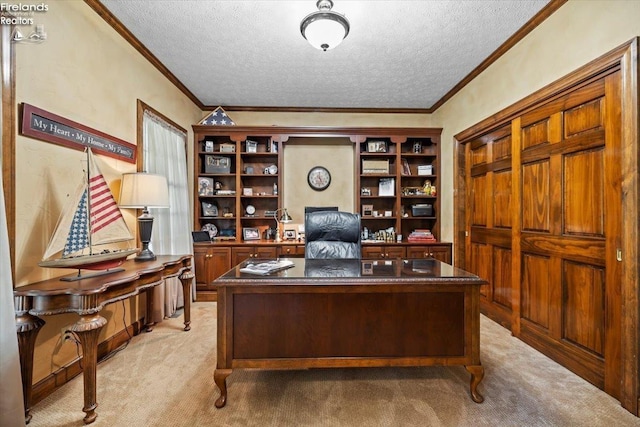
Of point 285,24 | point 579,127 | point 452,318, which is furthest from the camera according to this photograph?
point 285,24

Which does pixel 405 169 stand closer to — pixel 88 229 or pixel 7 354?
pixel 88 229

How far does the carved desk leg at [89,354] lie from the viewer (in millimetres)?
1587

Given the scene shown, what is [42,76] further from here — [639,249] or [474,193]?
[474,193]

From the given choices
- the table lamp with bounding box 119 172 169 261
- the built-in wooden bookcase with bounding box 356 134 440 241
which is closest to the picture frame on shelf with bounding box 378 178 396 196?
the built-in wooden bookcase with bounding box 356 134 440 241

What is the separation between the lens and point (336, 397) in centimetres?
183

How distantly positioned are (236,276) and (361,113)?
3.51 meters

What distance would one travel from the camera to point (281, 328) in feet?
5.81

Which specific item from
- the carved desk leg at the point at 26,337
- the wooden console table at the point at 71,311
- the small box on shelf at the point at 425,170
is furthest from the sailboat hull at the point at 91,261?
the small box on shelf at the point at 425,170

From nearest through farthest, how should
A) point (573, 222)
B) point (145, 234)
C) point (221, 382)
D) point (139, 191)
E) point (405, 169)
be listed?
point (221, 382) < point (573, 222) < point (139, 191) < point (145, 234) < point (405, 169)

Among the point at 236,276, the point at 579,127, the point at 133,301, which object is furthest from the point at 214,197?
the point at 579,127

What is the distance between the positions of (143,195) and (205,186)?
5.80 feet

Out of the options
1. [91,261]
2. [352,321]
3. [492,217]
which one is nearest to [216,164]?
[91,261]

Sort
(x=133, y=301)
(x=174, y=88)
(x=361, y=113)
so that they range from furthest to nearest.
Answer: (x=361, y=113), (x=174, y=88), (x=133, y=301)

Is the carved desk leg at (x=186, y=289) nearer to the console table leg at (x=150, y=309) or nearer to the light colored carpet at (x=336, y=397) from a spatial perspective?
the console table leg at (x=150, y=309)
